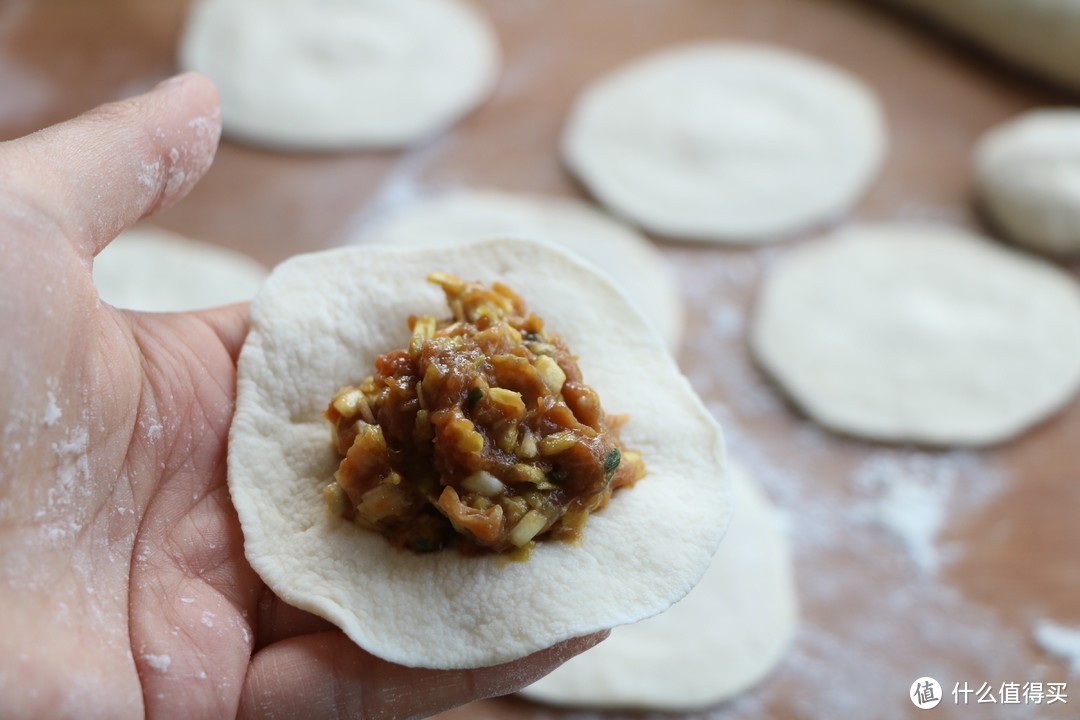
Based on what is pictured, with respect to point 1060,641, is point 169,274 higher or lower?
higher

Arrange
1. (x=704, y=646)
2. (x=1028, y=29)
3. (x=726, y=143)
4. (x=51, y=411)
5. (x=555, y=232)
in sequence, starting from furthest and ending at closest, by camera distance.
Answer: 1. (x=1028, y=29)
2. (x=726, y=143)
3. (x=555, y=232)
4. (x=704, y=646)
5. (x=51, y=411)

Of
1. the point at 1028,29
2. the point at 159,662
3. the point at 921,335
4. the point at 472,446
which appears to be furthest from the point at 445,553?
the point at 1028,29

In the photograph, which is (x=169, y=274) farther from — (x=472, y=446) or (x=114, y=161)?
(x=472, y=446)

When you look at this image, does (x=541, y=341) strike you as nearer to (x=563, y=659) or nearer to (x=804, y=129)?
(x=563, y=659)

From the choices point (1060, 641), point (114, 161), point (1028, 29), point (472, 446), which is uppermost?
point (114, 161)

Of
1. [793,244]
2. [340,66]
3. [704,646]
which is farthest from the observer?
[340,66]

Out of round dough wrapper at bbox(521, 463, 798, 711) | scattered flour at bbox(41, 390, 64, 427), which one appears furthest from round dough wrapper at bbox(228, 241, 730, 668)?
round dough wrapper at bbox(521, 463, 798, 711)

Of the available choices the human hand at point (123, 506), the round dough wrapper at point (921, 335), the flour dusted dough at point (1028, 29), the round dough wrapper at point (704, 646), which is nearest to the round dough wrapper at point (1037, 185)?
the round dough wrapper at point (921, 335)
